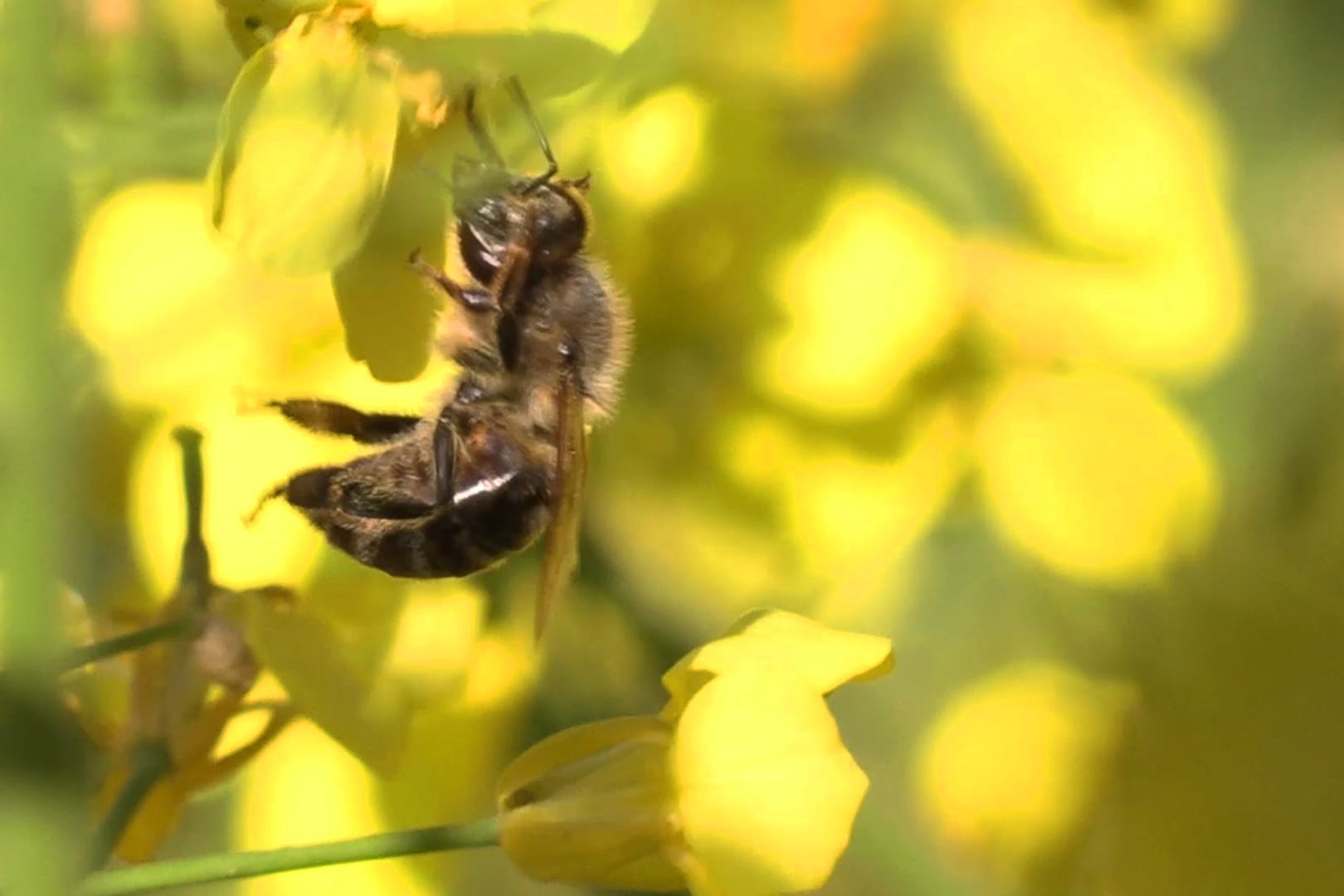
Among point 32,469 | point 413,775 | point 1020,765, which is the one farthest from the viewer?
point 1020,765

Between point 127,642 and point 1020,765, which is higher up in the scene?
point 127,642

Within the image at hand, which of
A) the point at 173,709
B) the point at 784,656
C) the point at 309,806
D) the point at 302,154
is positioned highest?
the point at 302,154

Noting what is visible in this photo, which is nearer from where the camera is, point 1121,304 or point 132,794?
point 132,794

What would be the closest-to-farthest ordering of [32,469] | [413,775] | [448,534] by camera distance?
1. [32,469]
2. [448,534]
3. [413,775]

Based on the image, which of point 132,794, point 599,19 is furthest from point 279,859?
point 599,19

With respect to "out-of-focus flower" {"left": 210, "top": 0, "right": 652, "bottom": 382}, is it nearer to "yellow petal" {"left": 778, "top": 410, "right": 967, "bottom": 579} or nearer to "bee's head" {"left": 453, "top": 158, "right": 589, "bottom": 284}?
"bee's head" {"left": 453, "top": 158, "right": 589, "bottom": 284}

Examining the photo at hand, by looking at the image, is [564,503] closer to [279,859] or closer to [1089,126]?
[279,859]

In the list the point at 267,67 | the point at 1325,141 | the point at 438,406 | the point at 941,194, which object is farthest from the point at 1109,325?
the point at 267,67
